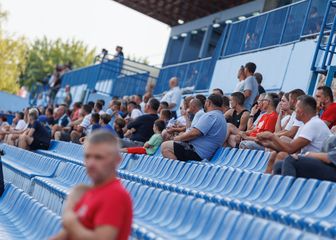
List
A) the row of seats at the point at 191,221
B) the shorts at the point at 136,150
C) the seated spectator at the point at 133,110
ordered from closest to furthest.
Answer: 1. the row of seats at the point at 191,221
2. the shorts at the point at 136,150
3. the seated spectator at the point at 133,110

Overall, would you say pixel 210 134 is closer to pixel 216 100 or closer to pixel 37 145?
pixel 216 100

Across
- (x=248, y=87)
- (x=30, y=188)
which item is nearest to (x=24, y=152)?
(x=30, y=188)

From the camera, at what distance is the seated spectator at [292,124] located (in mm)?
9742

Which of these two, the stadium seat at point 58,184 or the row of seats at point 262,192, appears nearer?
the row of seats at point 262,192

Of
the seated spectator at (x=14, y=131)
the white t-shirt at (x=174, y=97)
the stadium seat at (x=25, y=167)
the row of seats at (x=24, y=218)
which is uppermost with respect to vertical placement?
the white t-shirt at (x=174, y=97)

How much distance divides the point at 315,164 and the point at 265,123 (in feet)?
11.0

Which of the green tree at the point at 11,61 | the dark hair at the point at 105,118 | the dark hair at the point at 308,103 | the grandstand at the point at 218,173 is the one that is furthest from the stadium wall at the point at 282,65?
the green tree at the point at 11,61

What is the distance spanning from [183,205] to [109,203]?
327 cm

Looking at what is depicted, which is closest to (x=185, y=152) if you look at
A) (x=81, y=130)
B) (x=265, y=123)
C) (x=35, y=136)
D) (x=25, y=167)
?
(x=265, y=123)

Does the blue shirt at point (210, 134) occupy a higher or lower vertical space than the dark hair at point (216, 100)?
lower

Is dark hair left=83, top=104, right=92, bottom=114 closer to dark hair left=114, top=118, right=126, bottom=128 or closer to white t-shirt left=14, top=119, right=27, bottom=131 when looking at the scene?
dark hair left=114, top=118, right=126, bottom=128

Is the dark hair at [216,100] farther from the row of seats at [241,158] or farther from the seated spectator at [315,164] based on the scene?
the seated spectator at [315,164]

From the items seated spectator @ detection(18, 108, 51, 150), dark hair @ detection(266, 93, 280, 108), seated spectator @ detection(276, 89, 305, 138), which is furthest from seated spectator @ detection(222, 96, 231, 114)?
seated spectator @ detection(18, 108, 51, 150)

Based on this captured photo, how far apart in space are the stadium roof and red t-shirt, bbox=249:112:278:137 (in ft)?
45.3
